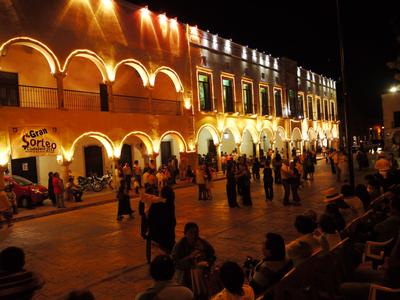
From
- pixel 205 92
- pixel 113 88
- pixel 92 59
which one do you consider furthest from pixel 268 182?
pixel 205 92

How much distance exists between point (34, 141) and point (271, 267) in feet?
47.9

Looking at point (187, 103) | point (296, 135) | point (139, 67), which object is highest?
point (139, 67)

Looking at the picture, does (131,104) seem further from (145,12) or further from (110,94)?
(145,12)

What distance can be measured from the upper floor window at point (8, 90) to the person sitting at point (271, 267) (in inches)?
656

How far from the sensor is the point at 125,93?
77.8ft

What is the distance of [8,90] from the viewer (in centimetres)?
1791

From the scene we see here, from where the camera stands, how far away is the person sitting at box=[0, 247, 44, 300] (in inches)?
120

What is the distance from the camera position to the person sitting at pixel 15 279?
10.0ft

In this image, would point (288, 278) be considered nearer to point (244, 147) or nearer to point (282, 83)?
point (244, 147)

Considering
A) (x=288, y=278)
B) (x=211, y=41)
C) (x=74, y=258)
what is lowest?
(x=74, y=258)

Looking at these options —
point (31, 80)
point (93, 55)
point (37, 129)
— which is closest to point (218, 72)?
point (93, 55)

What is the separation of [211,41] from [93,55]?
11.1 metres

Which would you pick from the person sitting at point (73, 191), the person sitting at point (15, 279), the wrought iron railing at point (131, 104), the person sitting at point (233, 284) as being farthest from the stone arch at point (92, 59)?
the person sitting at point (233, 284)

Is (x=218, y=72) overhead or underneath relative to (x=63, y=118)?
overhead
